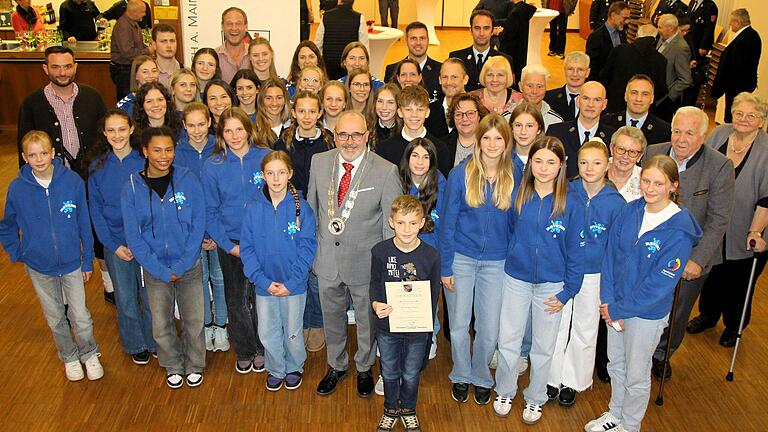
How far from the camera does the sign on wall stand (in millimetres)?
6594

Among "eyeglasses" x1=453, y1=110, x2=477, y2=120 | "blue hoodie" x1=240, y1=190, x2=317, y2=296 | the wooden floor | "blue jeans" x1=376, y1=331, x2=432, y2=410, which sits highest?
"eyeglasses" x1=453, y1=110, x2=477, y2=120

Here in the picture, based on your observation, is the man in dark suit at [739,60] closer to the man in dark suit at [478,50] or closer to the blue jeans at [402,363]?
the man in dark suit at [478,50]

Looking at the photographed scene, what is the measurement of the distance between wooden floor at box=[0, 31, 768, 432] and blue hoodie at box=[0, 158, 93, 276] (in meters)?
0.70

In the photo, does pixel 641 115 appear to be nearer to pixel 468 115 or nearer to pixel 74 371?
pixel 468 115

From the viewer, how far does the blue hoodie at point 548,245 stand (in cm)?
338

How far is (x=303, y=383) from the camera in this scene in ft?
13.3

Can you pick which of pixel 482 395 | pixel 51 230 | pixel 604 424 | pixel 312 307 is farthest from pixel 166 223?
pixel 604 424

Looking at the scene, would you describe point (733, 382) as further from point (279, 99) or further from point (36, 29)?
point (36, 29)

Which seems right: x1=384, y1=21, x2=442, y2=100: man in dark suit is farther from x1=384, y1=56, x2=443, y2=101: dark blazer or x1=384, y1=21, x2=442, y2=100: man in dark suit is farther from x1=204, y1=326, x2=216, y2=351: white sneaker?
x1=204, y1=326, x2=216, y2=351: white sneaker

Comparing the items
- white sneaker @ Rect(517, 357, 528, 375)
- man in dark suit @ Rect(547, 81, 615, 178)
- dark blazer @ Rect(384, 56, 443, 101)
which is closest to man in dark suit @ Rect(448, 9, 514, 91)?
dark blazer @ Rect(384, 56, 443, 101)

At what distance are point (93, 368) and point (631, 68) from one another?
4.87 meters

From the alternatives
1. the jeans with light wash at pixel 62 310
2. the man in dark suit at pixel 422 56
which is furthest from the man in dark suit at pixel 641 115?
the jeans with light wash at pixel 62 310

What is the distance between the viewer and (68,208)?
3785 millimetres

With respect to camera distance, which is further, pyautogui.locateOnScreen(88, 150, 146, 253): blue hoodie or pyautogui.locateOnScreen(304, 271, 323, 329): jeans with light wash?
pyautogui.locateOnScreen(304, 271, 323, 329): jeans with light wash
